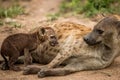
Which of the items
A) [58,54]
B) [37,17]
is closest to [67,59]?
[58,54]

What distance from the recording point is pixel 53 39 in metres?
6.29

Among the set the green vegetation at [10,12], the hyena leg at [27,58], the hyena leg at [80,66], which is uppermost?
the green vegetation at [10,12]

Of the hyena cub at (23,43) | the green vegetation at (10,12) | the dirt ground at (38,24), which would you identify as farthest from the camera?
the green vegetation at (10,12)

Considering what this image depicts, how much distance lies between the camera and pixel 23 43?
6191 millimetres

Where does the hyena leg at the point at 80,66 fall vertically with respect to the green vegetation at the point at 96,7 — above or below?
below

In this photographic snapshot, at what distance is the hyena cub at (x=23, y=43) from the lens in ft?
19.7

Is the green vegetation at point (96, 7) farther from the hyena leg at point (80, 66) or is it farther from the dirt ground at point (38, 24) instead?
the hyena leg at point (80, 66)

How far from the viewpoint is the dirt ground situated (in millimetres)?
5902

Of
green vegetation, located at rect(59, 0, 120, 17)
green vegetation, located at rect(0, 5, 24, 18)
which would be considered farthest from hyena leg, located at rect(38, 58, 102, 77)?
green vegetation, located at rect(0, 5, 24, 18)

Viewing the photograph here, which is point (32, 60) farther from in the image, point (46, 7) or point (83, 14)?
point (46, 7)

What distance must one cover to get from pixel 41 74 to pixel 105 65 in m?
0.99

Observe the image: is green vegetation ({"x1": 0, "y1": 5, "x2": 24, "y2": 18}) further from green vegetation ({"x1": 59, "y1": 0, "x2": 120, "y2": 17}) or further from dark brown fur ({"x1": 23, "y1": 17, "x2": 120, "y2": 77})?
dark brown fur ({"x1": 23, "y1": 17, "x2": 120, "y2": 77})

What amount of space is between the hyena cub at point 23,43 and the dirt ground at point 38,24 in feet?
0.71

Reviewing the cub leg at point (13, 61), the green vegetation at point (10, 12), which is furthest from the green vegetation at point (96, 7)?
the cub leg at point (13, 61)
